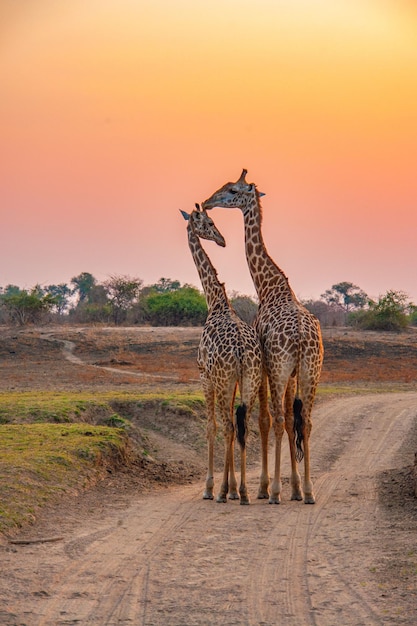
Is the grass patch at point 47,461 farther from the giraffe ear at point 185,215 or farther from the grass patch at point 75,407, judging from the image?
the giraffe ear at point 185,215

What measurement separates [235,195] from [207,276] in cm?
135

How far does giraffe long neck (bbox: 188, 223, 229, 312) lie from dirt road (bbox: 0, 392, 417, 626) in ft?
8.73

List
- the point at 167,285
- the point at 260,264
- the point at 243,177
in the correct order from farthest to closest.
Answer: the point at 167,285
the point at 243,177
the point at 260,264

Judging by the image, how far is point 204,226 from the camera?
13008 millimetres

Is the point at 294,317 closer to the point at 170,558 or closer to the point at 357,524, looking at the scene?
the point at 357,524

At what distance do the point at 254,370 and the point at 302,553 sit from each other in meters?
3.20

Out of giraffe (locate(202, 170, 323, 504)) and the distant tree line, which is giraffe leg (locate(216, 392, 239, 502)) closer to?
giraffe (locate(202, 170, 323, 504))

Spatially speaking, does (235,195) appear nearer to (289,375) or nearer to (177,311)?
(289,375)

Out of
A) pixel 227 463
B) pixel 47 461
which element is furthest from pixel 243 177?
pixel 47 461

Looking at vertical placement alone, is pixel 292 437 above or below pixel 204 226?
below

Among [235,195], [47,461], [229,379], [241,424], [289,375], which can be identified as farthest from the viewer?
[235,195]

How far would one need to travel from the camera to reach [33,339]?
34.2 m

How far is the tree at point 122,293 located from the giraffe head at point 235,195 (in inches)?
1528

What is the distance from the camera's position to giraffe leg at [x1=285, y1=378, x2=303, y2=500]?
36.5 feet
